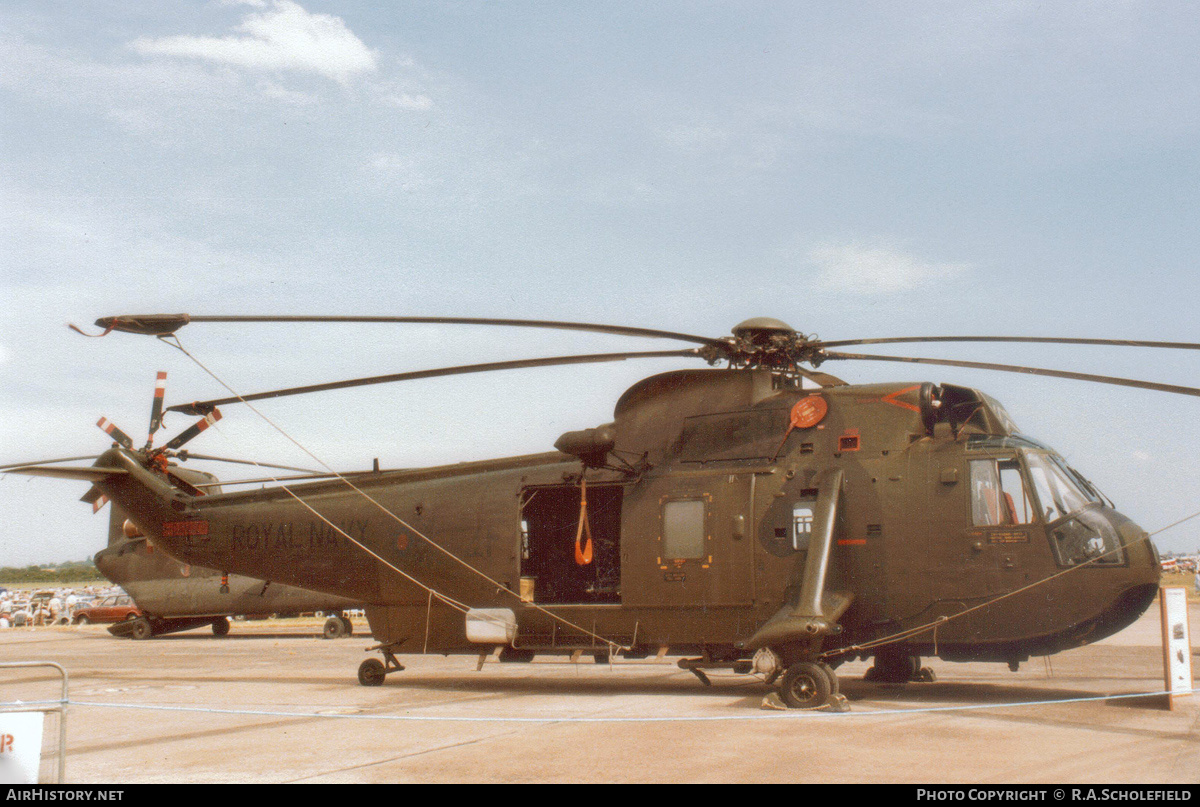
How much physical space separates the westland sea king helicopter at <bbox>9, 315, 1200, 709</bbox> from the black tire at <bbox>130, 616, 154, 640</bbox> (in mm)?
17315

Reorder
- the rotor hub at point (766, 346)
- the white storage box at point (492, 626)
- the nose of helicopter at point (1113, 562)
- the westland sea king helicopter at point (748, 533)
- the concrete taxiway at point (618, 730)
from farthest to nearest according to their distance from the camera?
1. the white storage box at point (492, 626)
2. the rotor hub at point (766, 346)
3. the westland sea king helicopter at point (748, 533)
4. the nose of helicopter at point (1113, 562)
5. the concrete taxiway at point (618, 730)

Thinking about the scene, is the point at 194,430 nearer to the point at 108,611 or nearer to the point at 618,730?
the point at 618,730

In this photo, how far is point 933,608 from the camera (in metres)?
10.9

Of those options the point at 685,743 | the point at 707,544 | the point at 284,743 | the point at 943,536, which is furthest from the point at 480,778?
the point at 943,536

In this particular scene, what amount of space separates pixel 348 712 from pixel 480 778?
4.63 meters

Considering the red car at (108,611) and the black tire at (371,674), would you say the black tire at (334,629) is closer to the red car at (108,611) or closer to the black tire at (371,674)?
the red car at (108,611)

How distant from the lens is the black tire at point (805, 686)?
33.7ft

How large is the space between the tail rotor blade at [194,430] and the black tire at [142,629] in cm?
1728

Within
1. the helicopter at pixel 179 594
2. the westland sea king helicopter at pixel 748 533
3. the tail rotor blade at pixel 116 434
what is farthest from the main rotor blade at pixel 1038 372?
the helicopter at pixel 179 594

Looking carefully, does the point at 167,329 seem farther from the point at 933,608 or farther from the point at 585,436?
the point at 933,608

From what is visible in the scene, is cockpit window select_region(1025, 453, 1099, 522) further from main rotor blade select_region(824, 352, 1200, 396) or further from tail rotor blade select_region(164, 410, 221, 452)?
tail rotor blade select_region(164, 410, 221, 452)

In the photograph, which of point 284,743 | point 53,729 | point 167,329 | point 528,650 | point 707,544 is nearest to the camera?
point 284,743

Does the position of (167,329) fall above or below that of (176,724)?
above

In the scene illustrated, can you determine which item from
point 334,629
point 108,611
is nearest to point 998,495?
point 334,629
